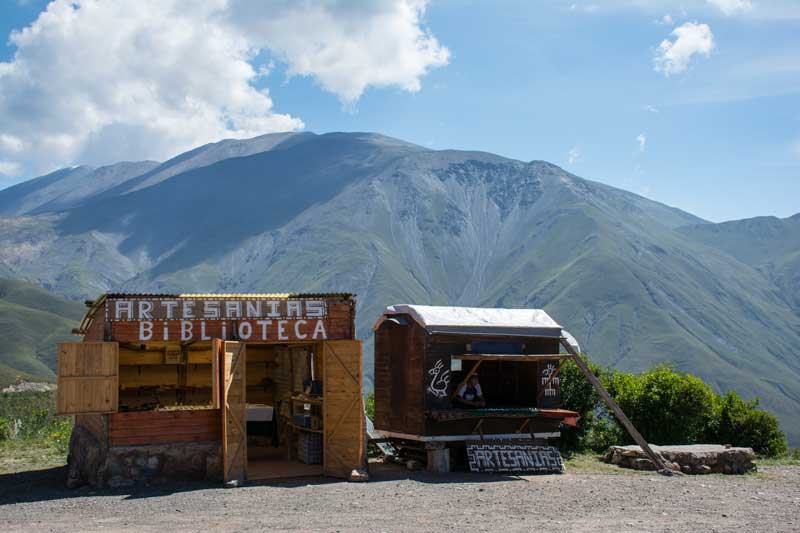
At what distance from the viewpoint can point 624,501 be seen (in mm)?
15062

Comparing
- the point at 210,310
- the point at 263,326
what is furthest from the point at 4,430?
the point at 263,326

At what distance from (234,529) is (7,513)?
436cm

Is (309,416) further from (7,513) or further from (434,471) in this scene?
(7,513)

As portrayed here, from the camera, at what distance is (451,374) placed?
65.0 feet

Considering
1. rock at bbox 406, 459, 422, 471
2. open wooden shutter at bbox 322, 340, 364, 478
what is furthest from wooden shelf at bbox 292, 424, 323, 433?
rock at bbox 406, 459, 422, 471

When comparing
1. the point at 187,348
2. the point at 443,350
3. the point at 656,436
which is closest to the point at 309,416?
the point at 443,350

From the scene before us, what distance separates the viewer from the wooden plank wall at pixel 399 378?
18719mm

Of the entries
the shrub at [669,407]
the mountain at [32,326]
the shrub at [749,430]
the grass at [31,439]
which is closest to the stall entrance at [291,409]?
the grass at [31,439]

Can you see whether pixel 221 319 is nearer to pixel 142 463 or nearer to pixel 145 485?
pixel 142 463

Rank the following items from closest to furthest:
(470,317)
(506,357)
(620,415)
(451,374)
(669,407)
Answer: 1. (506,357)
2. (470,317)
3. (451,374)
4. (620,415)
5. (669,407)

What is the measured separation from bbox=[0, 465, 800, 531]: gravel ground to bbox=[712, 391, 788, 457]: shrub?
6.33 meters

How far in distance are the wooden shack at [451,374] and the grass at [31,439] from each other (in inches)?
322

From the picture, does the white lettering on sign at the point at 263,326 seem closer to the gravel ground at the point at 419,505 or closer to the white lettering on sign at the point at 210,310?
the white lettering on sign at the point at 210,310

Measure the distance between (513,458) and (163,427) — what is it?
7.58m
